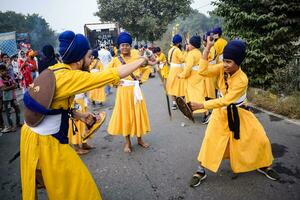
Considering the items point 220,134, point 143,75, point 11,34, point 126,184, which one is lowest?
point 126,184

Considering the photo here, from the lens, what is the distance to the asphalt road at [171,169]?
3.81 metres

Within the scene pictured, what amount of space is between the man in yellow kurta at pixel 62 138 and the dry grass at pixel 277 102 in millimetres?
5479

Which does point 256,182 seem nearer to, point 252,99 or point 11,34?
point 252,99

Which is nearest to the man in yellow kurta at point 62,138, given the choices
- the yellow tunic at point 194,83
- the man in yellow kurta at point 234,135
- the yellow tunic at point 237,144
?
the man in yellow kurta at point 234,135

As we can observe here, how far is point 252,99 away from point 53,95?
23.7 ft

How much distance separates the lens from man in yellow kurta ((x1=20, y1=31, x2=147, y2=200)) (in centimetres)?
244

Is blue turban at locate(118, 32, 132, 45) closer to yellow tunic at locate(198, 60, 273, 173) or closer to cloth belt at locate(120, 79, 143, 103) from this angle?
cloth belt at locate(120, 79, 143, 103)

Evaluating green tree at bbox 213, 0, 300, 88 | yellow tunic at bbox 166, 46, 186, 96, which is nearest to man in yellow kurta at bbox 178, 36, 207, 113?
yellow tunic at bbox 166, 46, 186, 96

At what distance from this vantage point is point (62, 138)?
2.65 m

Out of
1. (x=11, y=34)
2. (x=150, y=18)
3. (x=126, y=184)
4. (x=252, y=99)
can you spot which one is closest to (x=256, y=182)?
(x=126, y=184)

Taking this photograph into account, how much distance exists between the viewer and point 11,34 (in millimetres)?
21781

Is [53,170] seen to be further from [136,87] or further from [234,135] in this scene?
[136,87]

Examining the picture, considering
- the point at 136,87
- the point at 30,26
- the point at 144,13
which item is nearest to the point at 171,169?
the point at 136,87

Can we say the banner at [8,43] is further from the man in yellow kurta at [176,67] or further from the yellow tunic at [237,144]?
the yellow tunic at [237,144]
